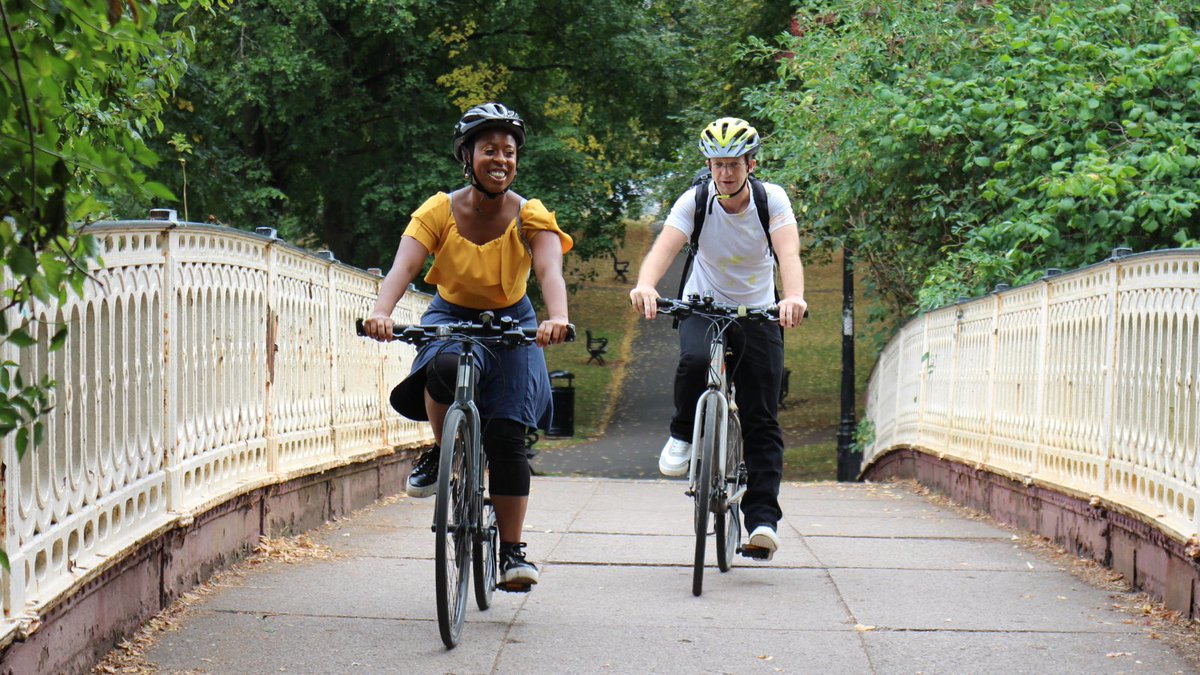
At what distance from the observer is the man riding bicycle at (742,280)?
644 centimetres

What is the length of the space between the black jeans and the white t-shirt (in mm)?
207

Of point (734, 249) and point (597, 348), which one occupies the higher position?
point (734, 249)

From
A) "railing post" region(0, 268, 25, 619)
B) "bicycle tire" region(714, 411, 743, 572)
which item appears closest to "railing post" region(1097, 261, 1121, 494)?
"bicycle tire" region(714, 411, 743, 572)

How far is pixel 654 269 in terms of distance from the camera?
640cm

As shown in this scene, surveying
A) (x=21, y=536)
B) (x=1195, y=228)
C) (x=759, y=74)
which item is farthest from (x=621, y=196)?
(x=21, y=536)

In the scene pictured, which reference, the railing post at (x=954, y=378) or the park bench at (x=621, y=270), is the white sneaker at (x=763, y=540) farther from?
the park bench at (x=621, y=270)

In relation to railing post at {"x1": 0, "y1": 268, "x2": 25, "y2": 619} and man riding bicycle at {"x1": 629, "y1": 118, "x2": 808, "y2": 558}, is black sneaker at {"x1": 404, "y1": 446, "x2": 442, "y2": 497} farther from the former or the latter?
railing post at {"x1": 0, "y1": 268, "x2": 25, "y2": 619}

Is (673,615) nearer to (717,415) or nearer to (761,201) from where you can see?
(717,415)

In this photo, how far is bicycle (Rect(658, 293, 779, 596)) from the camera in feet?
20.0

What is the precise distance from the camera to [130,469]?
507cm

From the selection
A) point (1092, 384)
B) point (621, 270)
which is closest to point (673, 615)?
point (1092, 384)

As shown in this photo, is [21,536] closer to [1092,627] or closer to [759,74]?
[1092,627]

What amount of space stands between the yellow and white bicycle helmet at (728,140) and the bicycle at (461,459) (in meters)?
1.64

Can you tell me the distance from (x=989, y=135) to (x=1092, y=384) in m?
6.91
